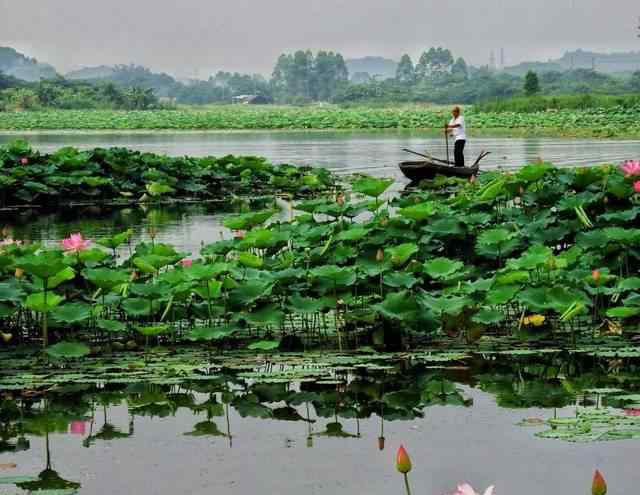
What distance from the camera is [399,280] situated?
18.9 feet

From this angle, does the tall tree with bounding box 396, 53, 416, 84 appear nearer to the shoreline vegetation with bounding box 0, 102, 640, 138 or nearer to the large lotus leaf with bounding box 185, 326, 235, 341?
the shoreline vegetation with bounding box 0, 102, 640, 138

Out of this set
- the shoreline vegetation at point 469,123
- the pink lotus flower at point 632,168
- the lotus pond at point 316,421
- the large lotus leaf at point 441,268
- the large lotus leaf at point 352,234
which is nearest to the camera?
the lotus pond at point 316,421

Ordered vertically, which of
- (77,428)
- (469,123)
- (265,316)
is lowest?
(77,428)

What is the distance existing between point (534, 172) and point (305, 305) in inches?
101

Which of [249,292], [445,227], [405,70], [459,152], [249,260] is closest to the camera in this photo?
[249,292]

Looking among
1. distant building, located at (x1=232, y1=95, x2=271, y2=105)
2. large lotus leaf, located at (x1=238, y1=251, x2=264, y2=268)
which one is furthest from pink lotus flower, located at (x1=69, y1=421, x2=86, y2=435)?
distant building, located at (x1=232, y1=95, x2=271, y2=105)

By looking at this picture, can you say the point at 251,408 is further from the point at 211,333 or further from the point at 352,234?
the point at 352,234

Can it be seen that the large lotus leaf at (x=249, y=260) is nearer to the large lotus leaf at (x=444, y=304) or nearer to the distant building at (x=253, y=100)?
the large lotus leaf at (x=444, y=304)

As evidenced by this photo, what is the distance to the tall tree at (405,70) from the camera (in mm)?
177413

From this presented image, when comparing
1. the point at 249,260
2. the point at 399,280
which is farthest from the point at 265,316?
the point at 399,280

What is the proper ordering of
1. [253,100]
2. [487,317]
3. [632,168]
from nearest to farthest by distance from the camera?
[487,317]
[632,168]
[253,100]

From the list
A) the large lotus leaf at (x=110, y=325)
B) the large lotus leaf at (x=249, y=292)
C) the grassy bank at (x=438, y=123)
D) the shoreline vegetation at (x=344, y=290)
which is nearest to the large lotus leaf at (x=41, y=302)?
the shoreline vegetation at (x=344, y=290)

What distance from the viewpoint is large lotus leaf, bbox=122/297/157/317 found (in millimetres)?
5688

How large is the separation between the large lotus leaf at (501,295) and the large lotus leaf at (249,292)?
1.06 meters
